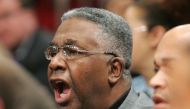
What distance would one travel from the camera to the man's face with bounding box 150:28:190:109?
10.8ft

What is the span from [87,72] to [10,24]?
2.92 m

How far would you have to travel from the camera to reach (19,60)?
6.47 m

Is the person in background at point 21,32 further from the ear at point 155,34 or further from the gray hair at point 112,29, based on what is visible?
the gray hair at point 112,29

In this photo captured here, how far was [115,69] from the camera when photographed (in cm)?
381

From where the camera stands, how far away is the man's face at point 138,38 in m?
5.26

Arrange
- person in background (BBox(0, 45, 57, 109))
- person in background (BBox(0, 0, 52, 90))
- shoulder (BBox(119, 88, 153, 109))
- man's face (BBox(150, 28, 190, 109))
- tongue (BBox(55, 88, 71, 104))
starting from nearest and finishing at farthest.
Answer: man's face (BBox(150, 28, 190, 109)) < tongue (BBox(55, 88, 71, 104)) < shoulder (BBox(119, 88, 153, 109)) < person in background (BBox(0, 45, 57, 109)) < person in background (BBox(0, 0, 52, 90))

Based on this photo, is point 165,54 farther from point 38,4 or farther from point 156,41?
point 38,4

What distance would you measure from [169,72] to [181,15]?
1.79 metres

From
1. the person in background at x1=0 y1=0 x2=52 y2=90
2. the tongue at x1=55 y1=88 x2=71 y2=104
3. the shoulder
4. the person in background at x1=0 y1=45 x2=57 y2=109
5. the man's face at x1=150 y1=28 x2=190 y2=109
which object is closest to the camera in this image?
the man's face at x1=150 y1=28 x2=190 y2=109

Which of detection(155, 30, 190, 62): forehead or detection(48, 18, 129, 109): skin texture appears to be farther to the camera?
detection(48, 18, 129, 109): skin texture

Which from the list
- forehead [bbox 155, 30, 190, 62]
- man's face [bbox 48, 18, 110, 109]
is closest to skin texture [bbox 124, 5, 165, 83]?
man's face [bbox 48, 18, 110, 109]

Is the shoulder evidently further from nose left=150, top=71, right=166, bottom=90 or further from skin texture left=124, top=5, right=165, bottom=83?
skin texture left=124, top=5, right=165, bottom=83

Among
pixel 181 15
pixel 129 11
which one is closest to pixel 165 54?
pixel 181 15

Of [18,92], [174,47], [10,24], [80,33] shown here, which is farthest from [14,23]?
[174,47]
